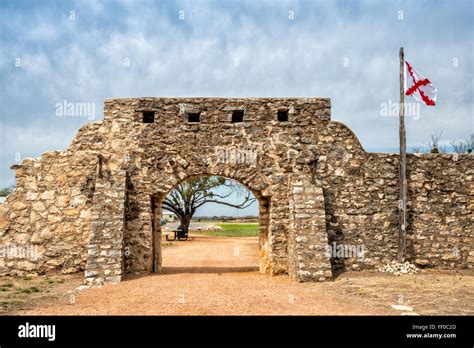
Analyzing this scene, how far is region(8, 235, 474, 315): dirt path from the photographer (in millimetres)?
6680

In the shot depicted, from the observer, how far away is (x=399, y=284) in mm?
8875

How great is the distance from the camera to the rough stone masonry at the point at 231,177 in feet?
33.2

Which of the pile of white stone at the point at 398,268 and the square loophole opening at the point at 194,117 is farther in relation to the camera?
the square loophole opening at the point at 194,117

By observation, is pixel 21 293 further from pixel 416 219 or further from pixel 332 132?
pixel 416 219

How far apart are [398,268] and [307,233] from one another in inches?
108

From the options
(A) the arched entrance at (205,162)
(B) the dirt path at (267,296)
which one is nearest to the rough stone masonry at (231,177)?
(A) the arched entrance at (205,162)

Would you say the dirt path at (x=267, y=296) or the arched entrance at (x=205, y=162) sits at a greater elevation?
the arched entrance at (x=205, y=162)

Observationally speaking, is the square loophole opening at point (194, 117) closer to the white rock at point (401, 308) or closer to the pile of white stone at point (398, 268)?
the pile of white stone at point (398, 268)

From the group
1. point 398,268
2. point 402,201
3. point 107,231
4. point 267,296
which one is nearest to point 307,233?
point 267,296

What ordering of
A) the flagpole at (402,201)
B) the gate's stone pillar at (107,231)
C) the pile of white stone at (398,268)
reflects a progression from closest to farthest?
1. the gate's stone pillar at (107,231)
2. the pile of white stone at (398,268)
3. the flagpole at (402,201)

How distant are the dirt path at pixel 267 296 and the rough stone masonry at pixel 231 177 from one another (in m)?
0.88

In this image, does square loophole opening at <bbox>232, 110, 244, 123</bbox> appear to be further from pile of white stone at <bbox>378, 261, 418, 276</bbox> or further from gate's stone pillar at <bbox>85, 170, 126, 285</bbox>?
pile of white stone at <bbox>378, 261, 418, 276</bbox>

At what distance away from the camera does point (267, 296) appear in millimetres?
7781
